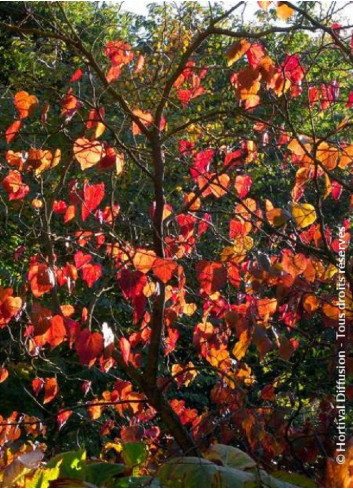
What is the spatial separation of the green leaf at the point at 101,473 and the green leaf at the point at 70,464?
0.07 ft

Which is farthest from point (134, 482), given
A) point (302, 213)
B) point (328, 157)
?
point (328, 157)

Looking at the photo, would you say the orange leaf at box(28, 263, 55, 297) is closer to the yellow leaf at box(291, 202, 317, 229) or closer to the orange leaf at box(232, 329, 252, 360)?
the orange leaf at box(232, 329, 252, 360)

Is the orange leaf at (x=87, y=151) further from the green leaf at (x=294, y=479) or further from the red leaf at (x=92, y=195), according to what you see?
the green leaf at (x=294, y=479)

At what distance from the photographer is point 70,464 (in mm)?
1300

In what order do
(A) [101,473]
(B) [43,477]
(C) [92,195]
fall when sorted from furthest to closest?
(C) [92,195], (A) [101,473], (B) [43,477]

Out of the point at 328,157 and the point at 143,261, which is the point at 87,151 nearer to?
the point at 143,261

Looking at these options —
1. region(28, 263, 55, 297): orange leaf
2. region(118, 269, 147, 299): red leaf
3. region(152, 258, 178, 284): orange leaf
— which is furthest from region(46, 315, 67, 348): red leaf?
region(152, 258, 178, 284): orange leaf

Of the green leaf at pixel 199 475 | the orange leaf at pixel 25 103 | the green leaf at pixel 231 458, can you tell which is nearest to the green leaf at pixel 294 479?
the green leaf at pixel 231 458

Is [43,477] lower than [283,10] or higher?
lower

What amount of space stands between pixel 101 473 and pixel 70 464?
5 centimetres

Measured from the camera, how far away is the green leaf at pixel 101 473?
1.32 meters

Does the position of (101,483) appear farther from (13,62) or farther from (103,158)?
(13,62)

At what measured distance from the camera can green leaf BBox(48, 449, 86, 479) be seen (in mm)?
1292

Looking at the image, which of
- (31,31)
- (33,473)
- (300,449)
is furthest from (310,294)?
(33,473)
